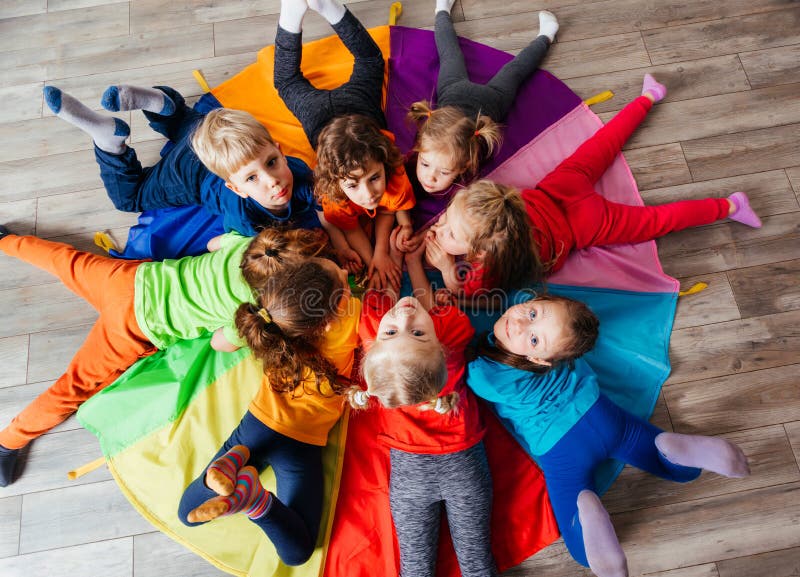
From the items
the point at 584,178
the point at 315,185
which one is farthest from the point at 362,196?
the point at 584,178

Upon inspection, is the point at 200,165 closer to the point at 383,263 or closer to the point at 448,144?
the point at 383,263

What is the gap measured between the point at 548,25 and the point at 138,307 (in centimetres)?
170

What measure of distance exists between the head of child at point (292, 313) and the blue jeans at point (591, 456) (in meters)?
0.67

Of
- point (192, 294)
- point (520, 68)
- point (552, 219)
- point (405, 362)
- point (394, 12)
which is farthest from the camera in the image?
point (394, 12)

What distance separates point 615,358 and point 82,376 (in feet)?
Result: 5.27

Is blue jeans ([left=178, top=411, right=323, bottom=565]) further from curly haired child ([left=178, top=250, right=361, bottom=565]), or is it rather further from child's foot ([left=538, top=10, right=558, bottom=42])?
child's foot ([left=538, top=10, right=558, bottom=42])

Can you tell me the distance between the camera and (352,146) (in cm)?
149

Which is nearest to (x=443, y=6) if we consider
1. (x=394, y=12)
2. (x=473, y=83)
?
(x=394, y=12)

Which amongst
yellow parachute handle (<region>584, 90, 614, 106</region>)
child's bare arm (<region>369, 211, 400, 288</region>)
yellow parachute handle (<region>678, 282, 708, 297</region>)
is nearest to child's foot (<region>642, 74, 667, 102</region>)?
yellow parachute handle (<region>584, 90, 614, 106</region>)

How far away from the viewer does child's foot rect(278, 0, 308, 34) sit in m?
1.71

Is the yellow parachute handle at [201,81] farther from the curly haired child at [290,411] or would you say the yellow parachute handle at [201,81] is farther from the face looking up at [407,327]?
the face looking up at [407,327]

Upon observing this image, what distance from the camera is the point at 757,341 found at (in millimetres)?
1775

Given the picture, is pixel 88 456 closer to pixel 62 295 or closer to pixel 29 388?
pixel 29 388

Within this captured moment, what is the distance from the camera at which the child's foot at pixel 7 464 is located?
1.66m
